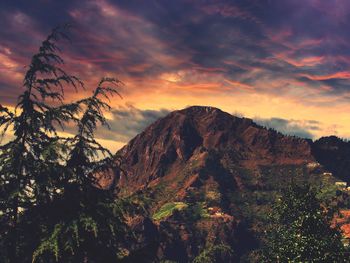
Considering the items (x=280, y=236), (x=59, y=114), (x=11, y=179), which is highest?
(x=59, y=114)

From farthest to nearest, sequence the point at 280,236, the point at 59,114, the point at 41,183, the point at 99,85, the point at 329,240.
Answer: the point at 280,236
the point at 329,240
the point at 99,85
the point at 59,114
the point at 41,183

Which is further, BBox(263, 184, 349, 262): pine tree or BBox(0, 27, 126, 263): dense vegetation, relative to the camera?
BBox(263, 184, 349, 262): pine tree

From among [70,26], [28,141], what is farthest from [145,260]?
[70,26]

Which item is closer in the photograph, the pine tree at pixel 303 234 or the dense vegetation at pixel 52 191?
the dense vegetation at pixel 52 191

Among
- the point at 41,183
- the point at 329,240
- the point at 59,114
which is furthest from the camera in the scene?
the point at 329,240

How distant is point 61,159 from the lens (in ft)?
55.3

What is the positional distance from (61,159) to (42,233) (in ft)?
10.0

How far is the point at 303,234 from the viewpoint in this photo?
1321 inches

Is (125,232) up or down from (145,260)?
up

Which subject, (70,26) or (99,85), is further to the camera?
(99,85)

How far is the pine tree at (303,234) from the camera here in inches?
1186

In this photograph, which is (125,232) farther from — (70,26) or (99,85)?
(70,26)

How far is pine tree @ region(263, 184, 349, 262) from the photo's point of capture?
98.8 feet

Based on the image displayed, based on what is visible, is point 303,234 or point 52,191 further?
point 303,234
